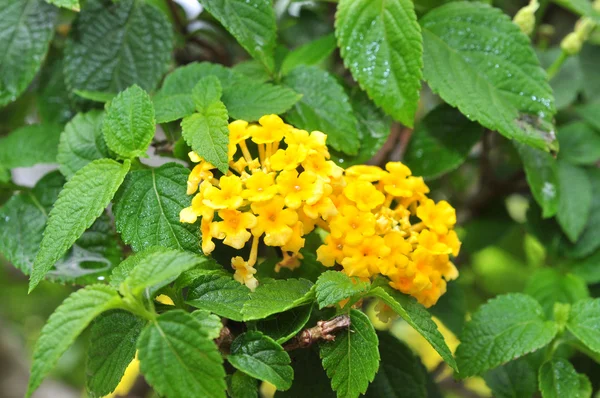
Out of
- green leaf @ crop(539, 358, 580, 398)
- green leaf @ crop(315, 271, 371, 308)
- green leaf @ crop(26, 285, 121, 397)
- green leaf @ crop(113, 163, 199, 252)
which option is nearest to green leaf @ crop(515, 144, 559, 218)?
green leaf @ crop(539, 358, 580, 398)

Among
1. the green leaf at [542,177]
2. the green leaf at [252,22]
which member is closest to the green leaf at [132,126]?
the green leaf at [252,22]

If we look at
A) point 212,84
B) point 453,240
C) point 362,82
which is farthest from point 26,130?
point 453,240

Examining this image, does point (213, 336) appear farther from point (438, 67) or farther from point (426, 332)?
point (438, 67)

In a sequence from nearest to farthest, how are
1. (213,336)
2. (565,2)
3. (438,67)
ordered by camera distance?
(213,336) → (438,67) → (565,2)

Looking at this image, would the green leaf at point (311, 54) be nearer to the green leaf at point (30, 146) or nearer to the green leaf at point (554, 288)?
the green leaf at point (30, 146)

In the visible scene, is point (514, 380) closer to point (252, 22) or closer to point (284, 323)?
point (284, 323)

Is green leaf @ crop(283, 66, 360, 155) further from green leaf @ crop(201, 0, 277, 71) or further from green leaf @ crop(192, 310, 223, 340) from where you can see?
green leaf @ crop(192, 310, 223, 340)
